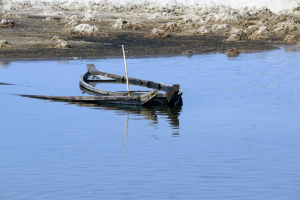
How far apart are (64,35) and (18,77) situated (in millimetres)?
15730

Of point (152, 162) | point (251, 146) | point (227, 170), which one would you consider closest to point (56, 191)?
point (152, 162)

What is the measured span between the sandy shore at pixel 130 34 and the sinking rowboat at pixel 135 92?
394 inches

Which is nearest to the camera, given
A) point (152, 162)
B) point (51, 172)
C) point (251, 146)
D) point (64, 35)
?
point (51, 172)

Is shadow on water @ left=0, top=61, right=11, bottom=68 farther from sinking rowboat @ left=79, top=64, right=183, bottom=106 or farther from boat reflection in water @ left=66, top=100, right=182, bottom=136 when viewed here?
boat reflection in water @ left=66, top=100, right=182, bottom=136

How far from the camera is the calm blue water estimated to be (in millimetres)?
7852

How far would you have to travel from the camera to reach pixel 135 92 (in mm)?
16734

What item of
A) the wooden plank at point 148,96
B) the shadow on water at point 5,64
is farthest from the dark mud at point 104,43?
the wooden plank at point 148,96

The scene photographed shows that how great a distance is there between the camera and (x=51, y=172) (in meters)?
8.66

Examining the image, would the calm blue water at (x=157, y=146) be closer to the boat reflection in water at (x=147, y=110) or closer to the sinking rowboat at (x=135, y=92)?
the boat reflection in water at (x=147, y=110)

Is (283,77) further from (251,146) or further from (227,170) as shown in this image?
(227,170)

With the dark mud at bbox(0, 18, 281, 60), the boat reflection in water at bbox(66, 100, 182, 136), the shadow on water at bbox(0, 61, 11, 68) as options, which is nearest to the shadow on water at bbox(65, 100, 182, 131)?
the boat reflection in water at bbox(66, 100, 182, 136)

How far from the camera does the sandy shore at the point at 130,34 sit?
1282 inches

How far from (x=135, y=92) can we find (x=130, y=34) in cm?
2395

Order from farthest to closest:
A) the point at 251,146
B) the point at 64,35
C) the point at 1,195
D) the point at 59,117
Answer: the point at 64,35 → the point at 59,117 → the point at 251,146 → the point at 1,195
